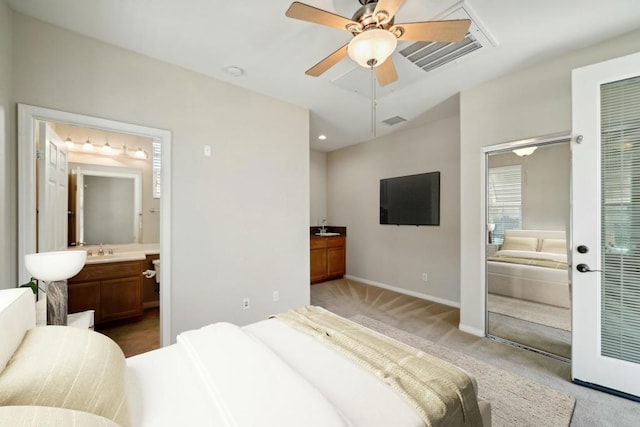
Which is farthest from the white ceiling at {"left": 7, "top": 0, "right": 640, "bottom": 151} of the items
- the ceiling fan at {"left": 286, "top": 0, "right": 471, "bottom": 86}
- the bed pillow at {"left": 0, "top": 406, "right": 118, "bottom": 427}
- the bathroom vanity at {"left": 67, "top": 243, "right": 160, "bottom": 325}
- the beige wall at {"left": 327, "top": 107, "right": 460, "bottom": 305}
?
the bathroom vanity at {"left": 67, "top": 243, "right": 160, "bottom": 325}

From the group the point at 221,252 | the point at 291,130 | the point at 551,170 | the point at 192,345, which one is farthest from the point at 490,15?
the point at 221,252

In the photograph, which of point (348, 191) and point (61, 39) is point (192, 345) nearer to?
point (61, 39)

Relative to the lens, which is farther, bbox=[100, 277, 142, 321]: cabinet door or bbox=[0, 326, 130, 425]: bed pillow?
bbox=[100, 277, 142, 321]: cabinet door

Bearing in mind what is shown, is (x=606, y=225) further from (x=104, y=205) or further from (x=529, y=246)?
(x=104, y=205)

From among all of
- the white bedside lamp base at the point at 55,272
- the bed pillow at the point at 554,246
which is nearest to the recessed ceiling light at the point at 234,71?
the white bedside lamp base at the point at 55,272

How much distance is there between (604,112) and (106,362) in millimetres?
3269

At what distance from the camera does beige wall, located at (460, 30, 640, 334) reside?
225 cm

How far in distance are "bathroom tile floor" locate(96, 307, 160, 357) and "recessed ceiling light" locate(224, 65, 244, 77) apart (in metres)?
2.77

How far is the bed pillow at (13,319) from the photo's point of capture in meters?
0.84

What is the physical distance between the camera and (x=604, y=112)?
1896 mm

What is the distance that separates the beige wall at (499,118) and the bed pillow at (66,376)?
3.09 m

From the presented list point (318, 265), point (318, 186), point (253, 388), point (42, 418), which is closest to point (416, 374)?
point (253, 388)

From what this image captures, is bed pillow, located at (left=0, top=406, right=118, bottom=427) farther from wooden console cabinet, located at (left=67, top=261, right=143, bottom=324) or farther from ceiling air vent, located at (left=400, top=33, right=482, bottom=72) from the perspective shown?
wooden console cabinet, located at (left=67, top=261, right=143, bottom=324)

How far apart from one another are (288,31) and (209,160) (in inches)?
54.2
